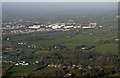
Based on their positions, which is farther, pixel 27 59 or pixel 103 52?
pixel 103 52

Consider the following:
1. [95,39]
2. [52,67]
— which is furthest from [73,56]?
[95,39]

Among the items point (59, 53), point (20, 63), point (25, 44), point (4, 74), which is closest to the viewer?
point (4, 74)

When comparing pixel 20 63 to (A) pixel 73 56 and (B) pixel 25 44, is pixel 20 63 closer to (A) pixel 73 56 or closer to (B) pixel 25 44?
(A) pixel 73 56

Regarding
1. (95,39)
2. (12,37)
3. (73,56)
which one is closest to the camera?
(73,56)

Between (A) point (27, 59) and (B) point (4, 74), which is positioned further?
(A) point (27, 59)

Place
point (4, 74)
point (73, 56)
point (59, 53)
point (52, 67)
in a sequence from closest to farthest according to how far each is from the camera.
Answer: point (4, 74) → point (52, 67) → point (73, 56) → point (59, 53)

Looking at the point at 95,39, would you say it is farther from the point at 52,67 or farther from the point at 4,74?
the point at 4,74

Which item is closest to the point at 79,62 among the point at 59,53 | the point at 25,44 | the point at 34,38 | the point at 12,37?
the point at 59,53

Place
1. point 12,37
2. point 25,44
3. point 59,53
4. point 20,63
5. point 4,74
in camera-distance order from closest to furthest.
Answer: point 4,74 < point 20,63 < point 59,53 < point 25,44 < point 12,37
